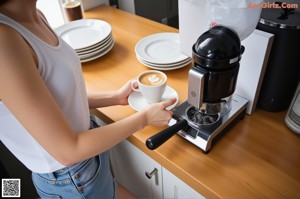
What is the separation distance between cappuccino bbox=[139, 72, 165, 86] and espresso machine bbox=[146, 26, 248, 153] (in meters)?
0.10

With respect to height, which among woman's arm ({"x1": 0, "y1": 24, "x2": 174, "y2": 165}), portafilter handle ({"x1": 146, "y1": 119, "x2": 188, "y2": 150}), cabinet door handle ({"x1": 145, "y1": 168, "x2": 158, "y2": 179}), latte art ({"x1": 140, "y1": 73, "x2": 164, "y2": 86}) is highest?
woman's arm ({"x1": 0, "y1": 24, "x2": 174, "y2": 165})

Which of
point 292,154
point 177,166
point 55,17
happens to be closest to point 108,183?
point 177,166

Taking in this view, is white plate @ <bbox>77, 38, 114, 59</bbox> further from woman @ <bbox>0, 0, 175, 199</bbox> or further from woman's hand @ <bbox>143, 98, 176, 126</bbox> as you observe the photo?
woman's hand @ <bbox>143, 98, 176, 126</bbox>

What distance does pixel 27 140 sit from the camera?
2.02ft

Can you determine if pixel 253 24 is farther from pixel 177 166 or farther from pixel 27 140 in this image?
pixel 27 140

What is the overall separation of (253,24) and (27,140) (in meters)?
0.60

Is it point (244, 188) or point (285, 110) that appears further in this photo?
point (285, 110)

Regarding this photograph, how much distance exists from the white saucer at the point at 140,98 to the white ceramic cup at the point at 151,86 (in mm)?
22

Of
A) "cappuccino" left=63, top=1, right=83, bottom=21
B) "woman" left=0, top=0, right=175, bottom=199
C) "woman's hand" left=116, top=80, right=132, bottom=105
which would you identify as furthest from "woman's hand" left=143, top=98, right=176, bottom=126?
"cappuccino" left=63, top=1, right=83, bottom=21

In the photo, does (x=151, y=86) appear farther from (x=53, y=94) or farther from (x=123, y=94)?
(x=53, y=94)

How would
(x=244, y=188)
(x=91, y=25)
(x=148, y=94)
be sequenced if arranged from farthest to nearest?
(x=91, y=25) → (x=148, y=94) → (x=244, y=188)

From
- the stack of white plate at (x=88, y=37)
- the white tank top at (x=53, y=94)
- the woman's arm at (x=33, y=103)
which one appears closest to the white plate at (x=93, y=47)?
the stack of white plate at (x=88, y=37)

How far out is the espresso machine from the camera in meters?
0.54

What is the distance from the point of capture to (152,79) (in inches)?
30.0
